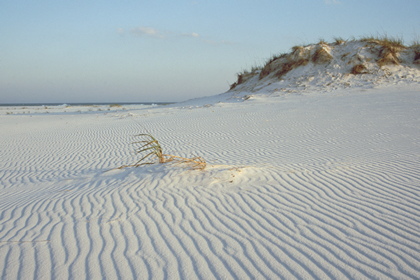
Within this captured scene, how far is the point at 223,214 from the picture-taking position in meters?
3.60

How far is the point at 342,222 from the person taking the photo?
3.30 m

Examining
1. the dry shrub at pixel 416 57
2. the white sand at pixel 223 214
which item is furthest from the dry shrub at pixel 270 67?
the white sand at pixel 223 214

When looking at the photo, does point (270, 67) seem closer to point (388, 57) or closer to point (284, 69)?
point (284, 69)

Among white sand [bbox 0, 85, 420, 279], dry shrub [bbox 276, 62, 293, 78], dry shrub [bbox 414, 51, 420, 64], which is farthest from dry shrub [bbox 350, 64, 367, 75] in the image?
white sand [bbox 0, 85, 420, 279]

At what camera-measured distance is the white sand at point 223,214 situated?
2.58 m

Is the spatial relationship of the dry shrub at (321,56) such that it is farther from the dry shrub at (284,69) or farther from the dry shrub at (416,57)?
the dry shrub at (416,57)

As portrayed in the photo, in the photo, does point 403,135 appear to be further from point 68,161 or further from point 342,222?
point 68,161

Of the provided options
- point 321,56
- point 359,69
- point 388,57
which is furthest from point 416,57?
point 321,56

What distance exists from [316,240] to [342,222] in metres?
0.54

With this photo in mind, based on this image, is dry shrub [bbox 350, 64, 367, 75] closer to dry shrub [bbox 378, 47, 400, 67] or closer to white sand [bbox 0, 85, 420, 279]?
dry shrub [bbox 378, 47, 400, 67]

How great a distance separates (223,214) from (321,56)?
18.8 metres

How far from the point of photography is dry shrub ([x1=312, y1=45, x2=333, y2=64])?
1983cm

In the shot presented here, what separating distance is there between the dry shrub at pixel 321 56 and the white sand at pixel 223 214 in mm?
12437

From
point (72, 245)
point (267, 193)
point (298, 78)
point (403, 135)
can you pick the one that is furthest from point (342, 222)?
point (298, 78)
